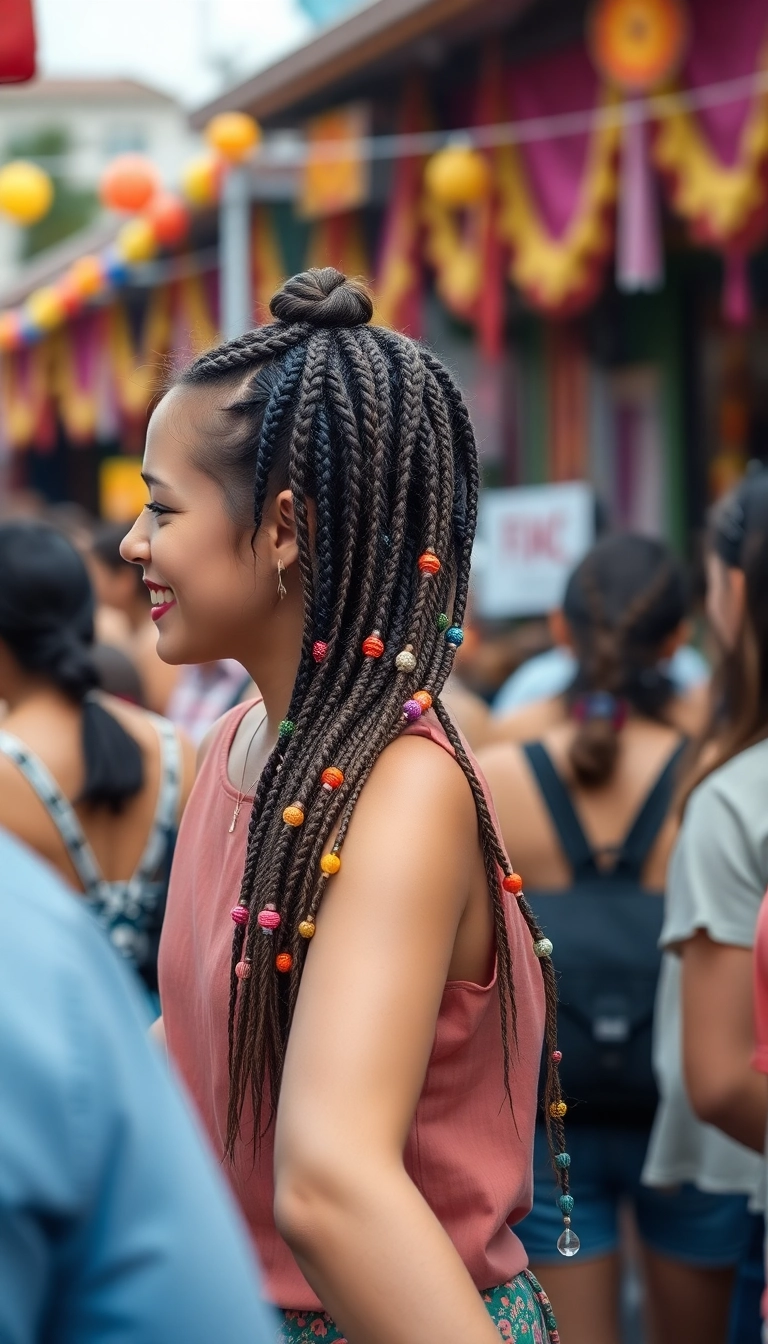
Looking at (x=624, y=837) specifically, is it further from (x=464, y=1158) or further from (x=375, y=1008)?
(x=375, y=1008)

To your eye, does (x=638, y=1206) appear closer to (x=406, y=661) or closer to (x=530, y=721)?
(x=530, y=721)

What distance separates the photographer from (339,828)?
4.97ft

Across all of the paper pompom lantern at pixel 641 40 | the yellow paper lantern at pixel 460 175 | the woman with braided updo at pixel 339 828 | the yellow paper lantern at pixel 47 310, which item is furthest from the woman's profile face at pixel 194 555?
the yellow paper lantern at pixel 47 310

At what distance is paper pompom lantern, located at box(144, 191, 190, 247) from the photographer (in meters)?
9.44

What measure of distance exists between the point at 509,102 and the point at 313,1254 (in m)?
7.28

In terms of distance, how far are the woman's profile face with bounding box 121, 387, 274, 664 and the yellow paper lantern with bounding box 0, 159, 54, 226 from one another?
7.20m

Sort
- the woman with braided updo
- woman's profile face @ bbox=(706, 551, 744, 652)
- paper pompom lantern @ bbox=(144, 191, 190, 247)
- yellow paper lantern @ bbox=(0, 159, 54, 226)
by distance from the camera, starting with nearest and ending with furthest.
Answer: the woman with braided updo
woman's profile face @ bbox=(706, 551, 744, 652)
yellow paper lantern @ bbox=(0, 159, 54, 226)
paper pompom lantern @ bbox=(144, 191, 190, 247)

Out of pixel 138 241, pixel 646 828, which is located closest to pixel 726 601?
pixel 646 828

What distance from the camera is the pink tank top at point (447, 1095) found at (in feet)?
5.15

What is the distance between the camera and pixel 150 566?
5.73 feet

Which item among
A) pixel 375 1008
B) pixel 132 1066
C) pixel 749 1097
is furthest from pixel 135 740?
pixel 132 1066

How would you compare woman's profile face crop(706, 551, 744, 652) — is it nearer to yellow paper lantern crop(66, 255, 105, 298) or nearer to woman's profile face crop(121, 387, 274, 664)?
woman's profile face crop(121, 387, 274, 664)

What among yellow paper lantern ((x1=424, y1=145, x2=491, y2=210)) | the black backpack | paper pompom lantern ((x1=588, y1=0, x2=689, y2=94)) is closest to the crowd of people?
the black backpack

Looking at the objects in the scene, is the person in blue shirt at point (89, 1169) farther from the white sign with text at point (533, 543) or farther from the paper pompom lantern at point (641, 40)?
the paper pompom lantern at point (641, 40)
